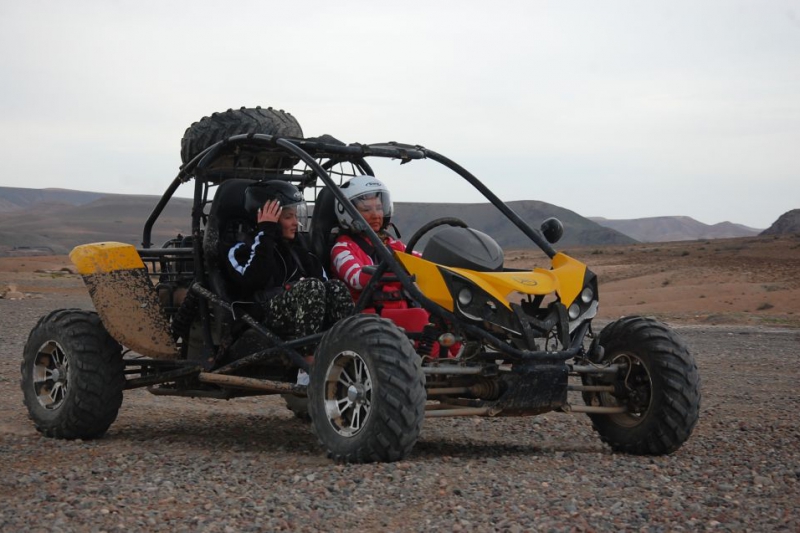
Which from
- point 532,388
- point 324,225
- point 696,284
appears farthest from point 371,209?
point 696,284

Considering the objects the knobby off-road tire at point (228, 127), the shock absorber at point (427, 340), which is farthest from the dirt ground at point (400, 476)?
the knobby off-road tire at point (228, 127)

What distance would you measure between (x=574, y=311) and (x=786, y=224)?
96162 millimetres

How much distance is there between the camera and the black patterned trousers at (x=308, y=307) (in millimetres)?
7887

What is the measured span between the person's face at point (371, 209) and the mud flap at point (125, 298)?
6.28 ft

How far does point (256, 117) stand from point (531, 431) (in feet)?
12.1

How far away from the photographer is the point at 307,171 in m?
10.1

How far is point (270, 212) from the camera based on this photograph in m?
8.34

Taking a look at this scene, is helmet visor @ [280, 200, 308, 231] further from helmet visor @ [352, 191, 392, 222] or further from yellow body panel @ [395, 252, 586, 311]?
yellow body panel @ [395, 252, 586, 311]

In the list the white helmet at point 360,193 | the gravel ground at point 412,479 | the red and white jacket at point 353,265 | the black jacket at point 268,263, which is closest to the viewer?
the gravel ground at point 412,479

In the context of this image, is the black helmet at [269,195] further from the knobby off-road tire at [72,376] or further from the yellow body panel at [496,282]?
the knobby off-road tire at [72,376]

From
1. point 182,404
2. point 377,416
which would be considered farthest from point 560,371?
point 182,404

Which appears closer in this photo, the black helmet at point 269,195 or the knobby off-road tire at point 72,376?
the black helmet at point 269,195

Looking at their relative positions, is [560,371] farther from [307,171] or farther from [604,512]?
[307,171]

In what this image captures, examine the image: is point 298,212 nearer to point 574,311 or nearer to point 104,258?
point 104,258
